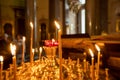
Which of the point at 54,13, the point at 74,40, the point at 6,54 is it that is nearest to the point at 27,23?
the point at 54,13

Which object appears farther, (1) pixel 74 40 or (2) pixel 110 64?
(1) pixel 74 40

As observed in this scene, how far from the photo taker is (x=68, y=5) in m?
23.1

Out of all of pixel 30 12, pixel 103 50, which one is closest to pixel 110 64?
pixel 103 50

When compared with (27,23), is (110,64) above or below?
below

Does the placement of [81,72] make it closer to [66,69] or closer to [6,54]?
[66,69]

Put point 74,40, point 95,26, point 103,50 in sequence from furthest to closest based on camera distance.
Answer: point 95,26, point 74,40, point 103,50

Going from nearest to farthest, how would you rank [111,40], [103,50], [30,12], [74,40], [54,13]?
[111,40], [103,50], [74,40], [30,12], [54,13]

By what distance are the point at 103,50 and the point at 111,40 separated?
311 mm

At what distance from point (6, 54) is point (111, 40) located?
2.91 meters

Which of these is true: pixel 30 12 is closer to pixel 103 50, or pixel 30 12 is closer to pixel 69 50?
pixel 69 50

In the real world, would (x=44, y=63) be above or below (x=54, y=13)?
below

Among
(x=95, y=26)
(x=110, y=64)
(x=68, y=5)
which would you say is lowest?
(x=110, y=64)

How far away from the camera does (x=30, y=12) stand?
1397cm

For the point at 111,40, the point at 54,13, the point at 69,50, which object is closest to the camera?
the point at 111,40
